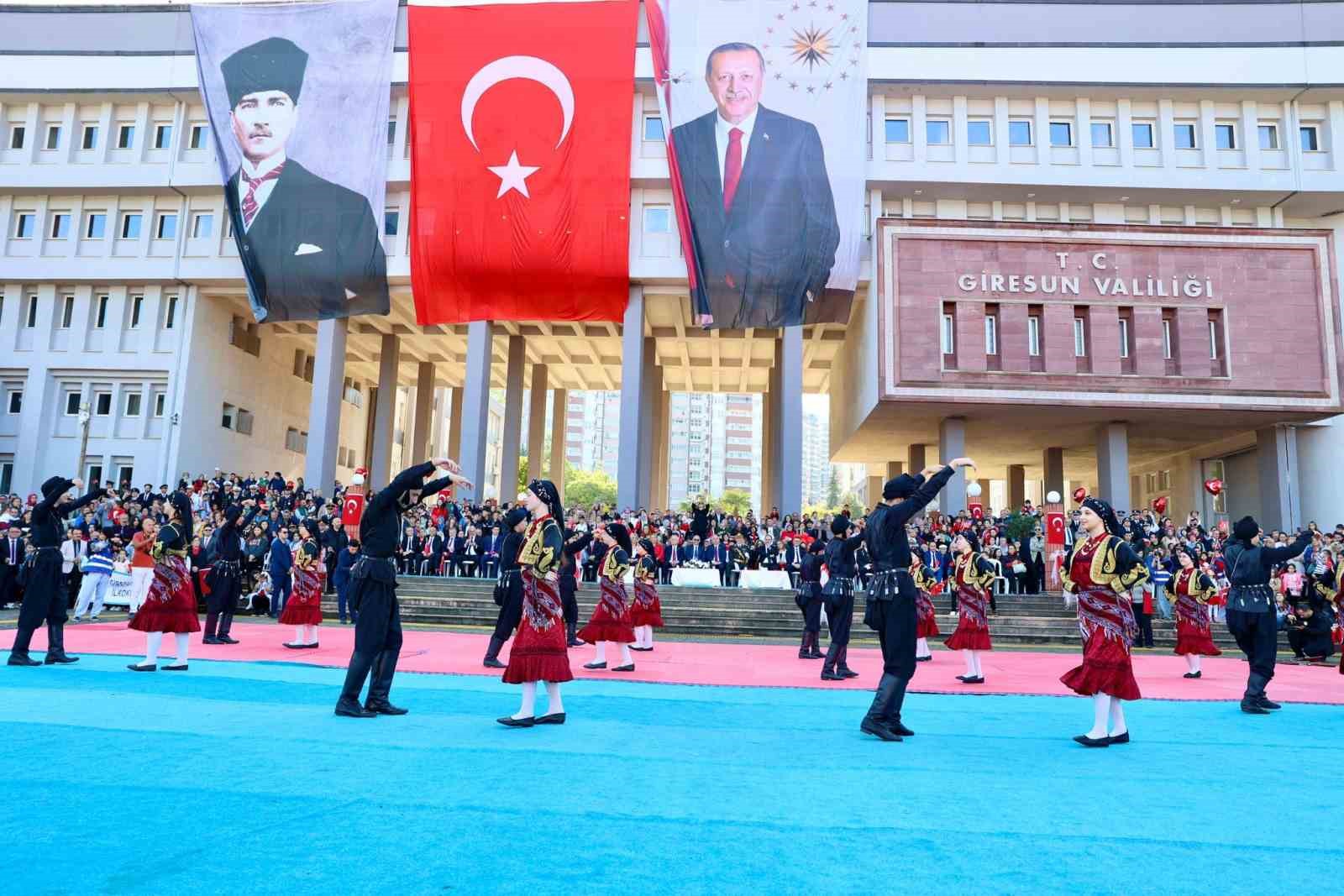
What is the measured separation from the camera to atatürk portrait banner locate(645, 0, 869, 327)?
27016mm

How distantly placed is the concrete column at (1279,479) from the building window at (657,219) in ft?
73.5

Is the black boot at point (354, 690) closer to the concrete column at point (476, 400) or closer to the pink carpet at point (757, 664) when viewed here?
the pink carpet at point (757, 664)

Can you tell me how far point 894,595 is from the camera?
6.86m

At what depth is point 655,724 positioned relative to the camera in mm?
6871

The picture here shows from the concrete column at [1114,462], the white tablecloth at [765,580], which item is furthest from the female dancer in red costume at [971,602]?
the concrete column at [1114,462]

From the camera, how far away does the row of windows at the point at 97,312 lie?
3219 cm

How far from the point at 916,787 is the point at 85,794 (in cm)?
460

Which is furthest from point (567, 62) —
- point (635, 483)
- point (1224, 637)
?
point (1224, 637)

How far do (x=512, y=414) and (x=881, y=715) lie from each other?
2962 cm

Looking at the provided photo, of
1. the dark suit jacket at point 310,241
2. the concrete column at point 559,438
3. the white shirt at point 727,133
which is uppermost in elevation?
the white shirt at point 727,133

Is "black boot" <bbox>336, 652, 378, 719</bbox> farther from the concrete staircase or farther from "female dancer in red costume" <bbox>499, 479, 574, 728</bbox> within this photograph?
the concrete staircase

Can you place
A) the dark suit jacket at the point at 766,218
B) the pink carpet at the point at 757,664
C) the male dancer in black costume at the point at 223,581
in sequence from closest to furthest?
the pink carpet at the point at 757,664
the male dancer in black costume at the point at 223,581
the dark suit jacket at the point at 766,218

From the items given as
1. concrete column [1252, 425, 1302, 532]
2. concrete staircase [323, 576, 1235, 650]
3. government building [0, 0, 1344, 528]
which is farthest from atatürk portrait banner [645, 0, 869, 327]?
concrete column [1252, 425, 1302, 532]

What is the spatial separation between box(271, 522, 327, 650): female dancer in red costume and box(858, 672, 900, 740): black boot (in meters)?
8.67
